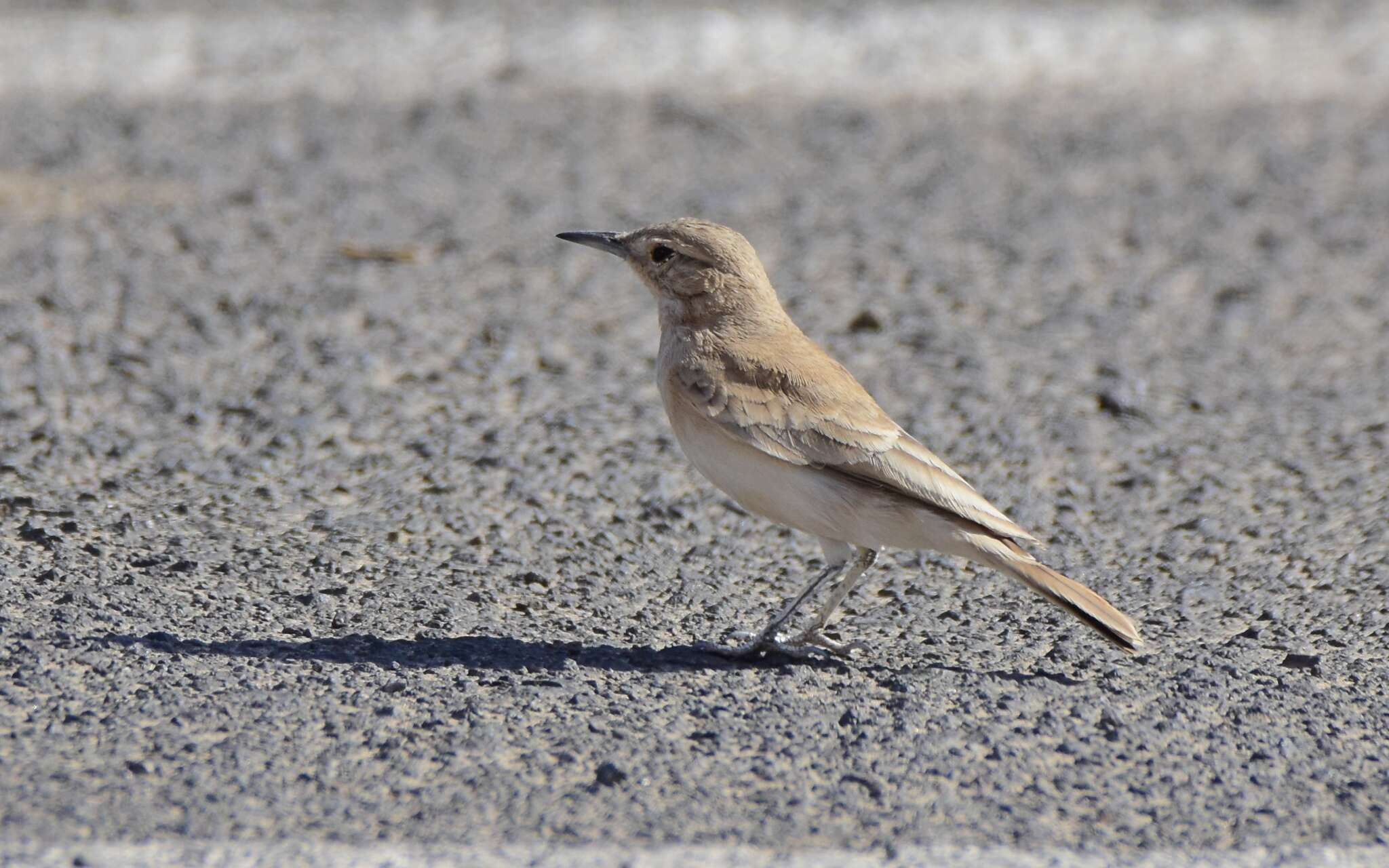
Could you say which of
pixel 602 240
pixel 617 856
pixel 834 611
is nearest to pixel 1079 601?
pixel 834 611

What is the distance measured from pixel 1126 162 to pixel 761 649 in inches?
220

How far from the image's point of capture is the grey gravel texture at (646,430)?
144 inches

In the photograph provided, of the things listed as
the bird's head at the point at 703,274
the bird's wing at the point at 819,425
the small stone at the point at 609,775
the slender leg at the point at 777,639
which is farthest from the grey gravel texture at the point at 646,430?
the bird's head at the point at 703,274

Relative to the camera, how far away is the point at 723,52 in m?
9.95

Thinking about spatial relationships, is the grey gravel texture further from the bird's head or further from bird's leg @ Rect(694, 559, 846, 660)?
the bird's head

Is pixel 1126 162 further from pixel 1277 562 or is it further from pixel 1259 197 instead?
pixel 1277 562

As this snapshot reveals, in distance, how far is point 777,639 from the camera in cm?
444

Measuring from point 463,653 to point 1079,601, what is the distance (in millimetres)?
1617

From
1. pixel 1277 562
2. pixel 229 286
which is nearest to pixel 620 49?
pixel 229 286

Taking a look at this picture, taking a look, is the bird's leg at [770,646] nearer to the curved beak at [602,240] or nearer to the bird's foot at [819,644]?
the bird's foot at [819,644]

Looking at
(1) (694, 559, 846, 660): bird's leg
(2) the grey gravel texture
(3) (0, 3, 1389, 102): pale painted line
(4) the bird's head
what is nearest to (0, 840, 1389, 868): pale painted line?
(2) the grey gravel texture

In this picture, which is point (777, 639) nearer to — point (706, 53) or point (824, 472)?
point (824, 472)

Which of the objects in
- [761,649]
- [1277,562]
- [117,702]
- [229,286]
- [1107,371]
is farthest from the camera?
[229,286]

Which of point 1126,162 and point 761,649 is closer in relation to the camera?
point 761,649
